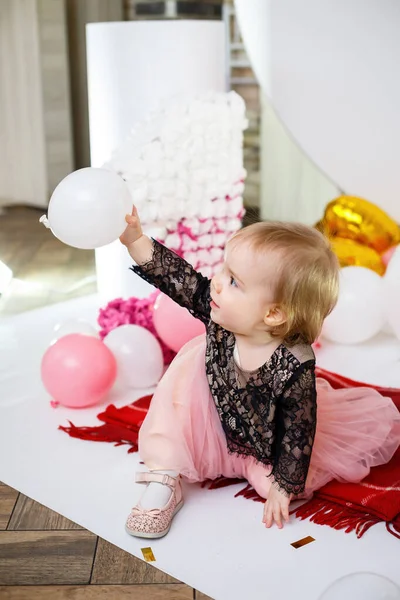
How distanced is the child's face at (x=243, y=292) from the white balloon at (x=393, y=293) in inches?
31.0

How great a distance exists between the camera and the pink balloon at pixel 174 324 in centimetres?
188

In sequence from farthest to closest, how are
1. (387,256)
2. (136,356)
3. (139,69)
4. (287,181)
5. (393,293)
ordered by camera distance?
1. (287,181)
2. (387,256)
3. (139,69)
4. (393,293)
5. (136,356)

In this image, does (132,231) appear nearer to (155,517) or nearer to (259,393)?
(259,393)

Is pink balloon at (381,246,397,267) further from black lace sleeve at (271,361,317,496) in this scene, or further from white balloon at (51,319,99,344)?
black lace sleeve at (271,361,317,496)

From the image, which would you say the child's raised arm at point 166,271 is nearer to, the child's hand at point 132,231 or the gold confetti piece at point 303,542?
the child's hand at point 132,231

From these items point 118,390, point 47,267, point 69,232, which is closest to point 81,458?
point 118,390

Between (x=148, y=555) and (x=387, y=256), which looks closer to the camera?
(x=148, y=555)

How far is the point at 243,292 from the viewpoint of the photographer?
1303 mm

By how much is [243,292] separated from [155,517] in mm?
412

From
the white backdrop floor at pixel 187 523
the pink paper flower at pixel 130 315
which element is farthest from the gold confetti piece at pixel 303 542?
the pink paper flower at pixel 130 315

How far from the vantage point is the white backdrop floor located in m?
1.22

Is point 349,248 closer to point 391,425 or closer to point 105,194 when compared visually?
point 391,425

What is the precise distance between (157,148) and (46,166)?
5.66 ft

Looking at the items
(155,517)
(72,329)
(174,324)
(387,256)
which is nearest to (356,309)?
(387,256)
